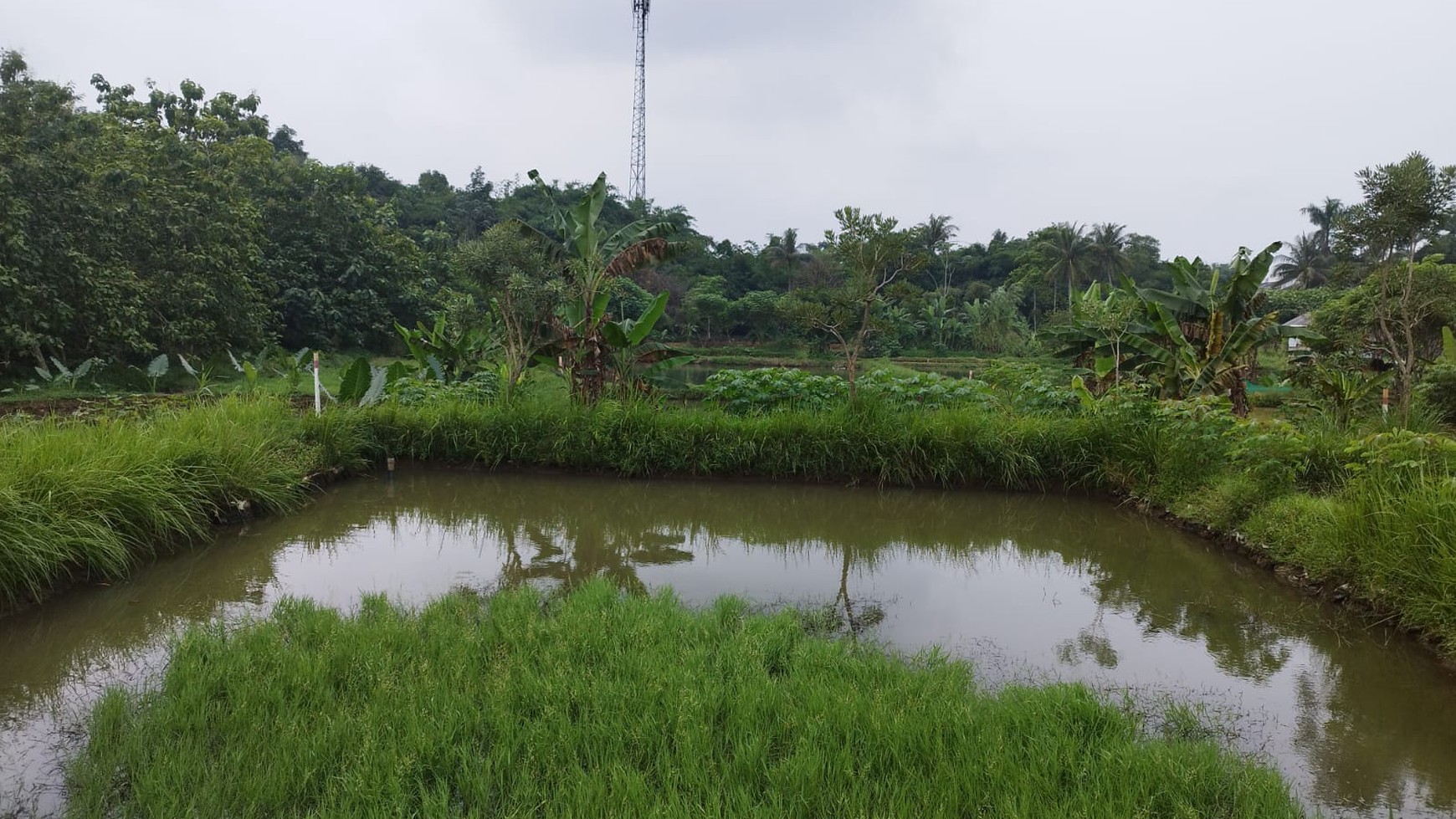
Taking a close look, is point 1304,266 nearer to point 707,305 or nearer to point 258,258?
point 707,305

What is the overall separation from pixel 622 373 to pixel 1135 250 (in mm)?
38817

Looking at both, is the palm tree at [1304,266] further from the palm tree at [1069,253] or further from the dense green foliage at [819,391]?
the dense green foliage at [819,391]

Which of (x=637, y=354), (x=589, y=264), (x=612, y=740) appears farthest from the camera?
(x=637, y=354)

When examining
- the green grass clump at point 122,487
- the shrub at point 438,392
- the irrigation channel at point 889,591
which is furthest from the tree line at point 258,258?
the green grass clump at point 122,487

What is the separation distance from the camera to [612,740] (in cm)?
257

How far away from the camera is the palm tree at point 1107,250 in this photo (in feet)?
116

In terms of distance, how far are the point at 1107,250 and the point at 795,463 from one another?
33.8m

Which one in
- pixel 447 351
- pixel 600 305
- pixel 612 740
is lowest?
pixel 612 740

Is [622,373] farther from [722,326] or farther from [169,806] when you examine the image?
[722,326]

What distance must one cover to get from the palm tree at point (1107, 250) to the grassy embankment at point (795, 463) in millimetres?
31797

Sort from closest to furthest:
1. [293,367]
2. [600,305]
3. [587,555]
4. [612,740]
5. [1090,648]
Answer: [612,740], [1090,648], [587,555], [600,305], [293,367]

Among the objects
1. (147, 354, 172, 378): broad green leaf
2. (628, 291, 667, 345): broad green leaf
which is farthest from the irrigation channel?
(147, 354, 172, 378): broad green leaf

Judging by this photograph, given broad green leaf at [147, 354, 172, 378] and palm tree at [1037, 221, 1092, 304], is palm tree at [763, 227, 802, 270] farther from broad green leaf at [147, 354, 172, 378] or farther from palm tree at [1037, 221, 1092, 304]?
broad green leaf at [147, 354, 172, 378]

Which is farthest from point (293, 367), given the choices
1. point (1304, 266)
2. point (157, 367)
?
point (1304, 266)
